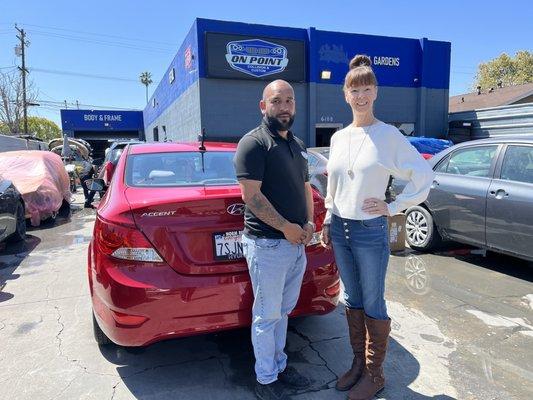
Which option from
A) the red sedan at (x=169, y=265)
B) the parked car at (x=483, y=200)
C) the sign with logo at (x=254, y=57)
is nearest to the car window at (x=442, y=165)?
the parked car at (x=483, y=200)

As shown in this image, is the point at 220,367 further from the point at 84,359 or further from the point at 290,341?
the point at 84,359

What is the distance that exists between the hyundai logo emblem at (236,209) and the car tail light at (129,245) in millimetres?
497

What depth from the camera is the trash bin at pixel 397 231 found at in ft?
18.0

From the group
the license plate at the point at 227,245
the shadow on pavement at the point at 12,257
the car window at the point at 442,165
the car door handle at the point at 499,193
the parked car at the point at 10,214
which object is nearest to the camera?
the license plate at the point at 227,245

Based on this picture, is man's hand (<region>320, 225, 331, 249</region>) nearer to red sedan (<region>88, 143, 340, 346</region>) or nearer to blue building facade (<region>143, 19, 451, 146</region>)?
red sedan (<region>88, 143, 340, 346</region>)

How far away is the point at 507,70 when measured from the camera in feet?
151

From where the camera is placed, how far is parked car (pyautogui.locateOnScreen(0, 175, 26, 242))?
6147 mm

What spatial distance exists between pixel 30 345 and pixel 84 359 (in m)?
0.58

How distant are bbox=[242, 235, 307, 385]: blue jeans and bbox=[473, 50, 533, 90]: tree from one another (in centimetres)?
4917

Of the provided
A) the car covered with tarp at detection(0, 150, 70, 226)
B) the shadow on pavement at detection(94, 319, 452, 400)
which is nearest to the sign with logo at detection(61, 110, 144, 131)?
the car covered with tarp at detection(0, 150, 70, 226)

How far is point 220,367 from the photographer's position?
2959 mm

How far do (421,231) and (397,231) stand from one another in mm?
431

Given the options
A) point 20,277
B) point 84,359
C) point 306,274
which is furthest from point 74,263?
point 306,274

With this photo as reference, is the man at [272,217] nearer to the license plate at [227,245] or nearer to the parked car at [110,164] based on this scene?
the license plate at [227,245]
